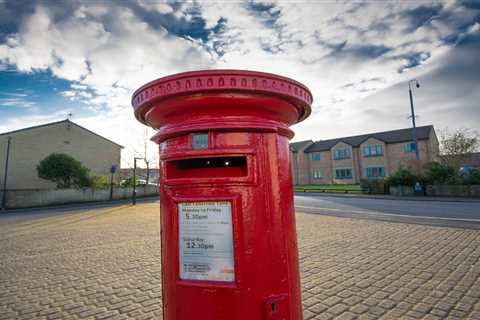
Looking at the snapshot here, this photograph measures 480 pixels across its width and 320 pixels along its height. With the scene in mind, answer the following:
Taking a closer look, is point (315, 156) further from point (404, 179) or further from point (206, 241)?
point (206, 241)

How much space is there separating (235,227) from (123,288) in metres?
3.68

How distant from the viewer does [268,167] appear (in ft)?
4.33

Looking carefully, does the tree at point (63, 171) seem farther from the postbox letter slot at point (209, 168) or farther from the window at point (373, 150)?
the window at point (373, 150)

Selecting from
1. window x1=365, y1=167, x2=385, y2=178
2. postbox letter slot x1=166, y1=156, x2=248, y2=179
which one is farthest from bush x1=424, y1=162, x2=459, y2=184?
postbox letter slot x1=166, y1=156, x2=248, y2=179

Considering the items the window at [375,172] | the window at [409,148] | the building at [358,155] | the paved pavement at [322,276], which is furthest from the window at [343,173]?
the paved pavement at [322,276]

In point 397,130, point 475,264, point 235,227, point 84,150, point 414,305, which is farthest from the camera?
point 397,130

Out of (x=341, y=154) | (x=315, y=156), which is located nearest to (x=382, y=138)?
(x=341, y=154)

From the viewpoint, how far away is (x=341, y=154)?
37656 mm

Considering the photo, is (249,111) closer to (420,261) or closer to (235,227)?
(235,227)

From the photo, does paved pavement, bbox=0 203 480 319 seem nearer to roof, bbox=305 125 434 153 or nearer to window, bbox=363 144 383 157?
roof, bbox=305 125 434 153

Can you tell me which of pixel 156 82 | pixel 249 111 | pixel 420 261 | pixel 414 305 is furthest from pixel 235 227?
pixel 420 261

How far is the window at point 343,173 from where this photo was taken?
36.8 meters

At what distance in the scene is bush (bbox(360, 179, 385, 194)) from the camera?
21.8 m

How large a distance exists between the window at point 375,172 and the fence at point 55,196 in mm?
29966
